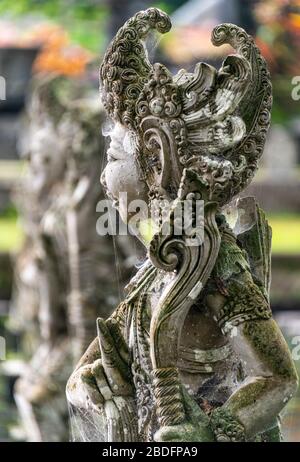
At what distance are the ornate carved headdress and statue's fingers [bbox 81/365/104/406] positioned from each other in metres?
0.65

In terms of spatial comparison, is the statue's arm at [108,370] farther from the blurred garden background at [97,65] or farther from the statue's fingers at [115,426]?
the blurred garden background at [97,65]

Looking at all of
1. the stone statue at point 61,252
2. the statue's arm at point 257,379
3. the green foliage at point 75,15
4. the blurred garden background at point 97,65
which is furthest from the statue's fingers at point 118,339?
the green foliage at point 75,15

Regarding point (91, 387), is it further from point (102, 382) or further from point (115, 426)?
point (115, 426)

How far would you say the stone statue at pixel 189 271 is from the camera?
553 centimetres

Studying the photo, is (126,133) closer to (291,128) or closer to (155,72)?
(155,72)

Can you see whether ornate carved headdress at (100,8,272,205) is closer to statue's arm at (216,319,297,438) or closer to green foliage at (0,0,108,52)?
statue's arm at (216,319,297,438)

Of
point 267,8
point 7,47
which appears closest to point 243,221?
point 267,8

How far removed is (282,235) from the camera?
65.1 ft

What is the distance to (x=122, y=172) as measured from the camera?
5.91 m

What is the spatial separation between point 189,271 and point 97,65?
11.4 m

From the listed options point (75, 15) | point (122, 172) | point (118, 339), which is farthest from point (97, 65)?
point (75, 15)

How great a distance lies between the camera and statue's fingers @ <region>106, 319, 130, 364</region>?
580cm

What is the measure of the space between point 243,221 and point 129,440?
0.83 meters

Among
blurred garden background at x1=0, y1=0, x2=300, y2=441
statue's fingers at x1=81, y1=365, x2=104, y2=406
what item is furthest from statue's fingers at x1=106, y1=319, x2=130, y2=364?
blurred garden background at x1=0, y1=0, x2=300, y2=441
